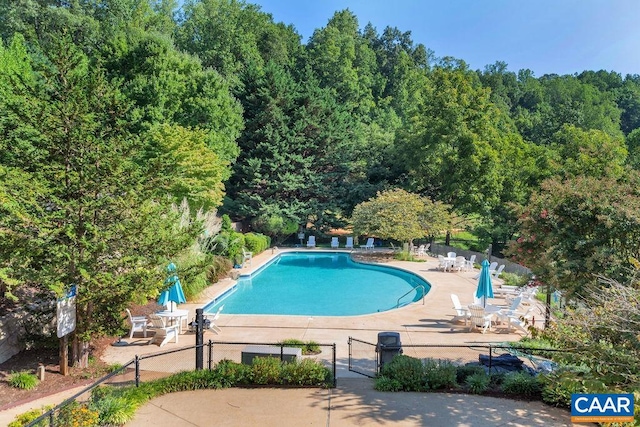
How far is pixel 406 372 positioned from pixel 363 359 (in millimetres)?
1869

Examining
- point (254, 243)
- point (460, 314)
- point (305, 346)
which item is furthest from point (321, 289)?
point (305, 346)

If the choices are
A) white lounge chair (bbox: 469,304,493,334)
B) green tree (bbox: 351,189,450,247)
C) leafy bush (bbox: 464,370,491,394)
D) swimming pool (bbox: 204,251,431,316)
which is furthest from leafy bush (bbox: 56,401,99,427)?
green tree (bbox: 351,189,450,247)

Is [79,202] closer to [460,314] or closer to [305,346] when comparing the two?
[305,346]

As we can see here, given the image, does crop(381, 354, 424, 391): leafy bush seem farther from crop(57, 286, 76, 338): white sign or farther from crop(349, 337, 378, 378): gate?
crop(57, 286, 76, 338): white sign

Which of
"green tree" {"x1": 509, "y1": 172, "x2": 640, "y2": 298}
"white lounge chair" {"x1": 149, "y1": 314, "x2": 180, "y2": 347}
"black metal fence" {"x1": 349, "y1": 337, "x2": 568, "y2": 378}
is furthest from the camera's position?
"white lounge chair" {"x1": 149, "y1": 314, "x2": 180, "y2": 347}

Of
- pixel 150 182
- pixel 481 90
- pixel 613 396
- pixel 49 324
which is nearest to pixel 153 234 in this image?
pixel 150 182

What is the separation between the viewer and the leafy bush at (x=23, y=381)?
823 centimetres

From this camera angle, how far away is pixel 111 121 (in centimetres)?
990

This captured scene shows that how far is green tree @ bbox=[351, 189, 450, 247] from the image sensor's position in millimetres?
26500

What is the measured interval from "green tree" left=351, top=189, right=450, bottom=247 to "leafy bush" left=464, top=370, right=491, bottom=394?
18.1 m

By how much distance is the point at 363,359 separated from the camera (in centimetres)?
1012

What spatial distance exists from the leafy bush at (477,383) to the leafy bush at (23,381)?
7864 millimetres

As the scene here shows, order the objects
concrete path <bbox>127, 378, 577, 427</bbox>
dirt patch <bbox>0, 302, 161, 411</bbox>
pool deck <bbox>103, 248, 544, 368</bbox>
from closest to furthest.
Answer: concrete path <bbox>127, 378, 577, 427</bbox>, dirt patch <bbox>0, 302, 161, 411</bbox>, pool deck <bbox>103, 248, 544, 368</bbox>

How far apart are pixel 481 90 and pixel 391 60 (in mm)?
51538
